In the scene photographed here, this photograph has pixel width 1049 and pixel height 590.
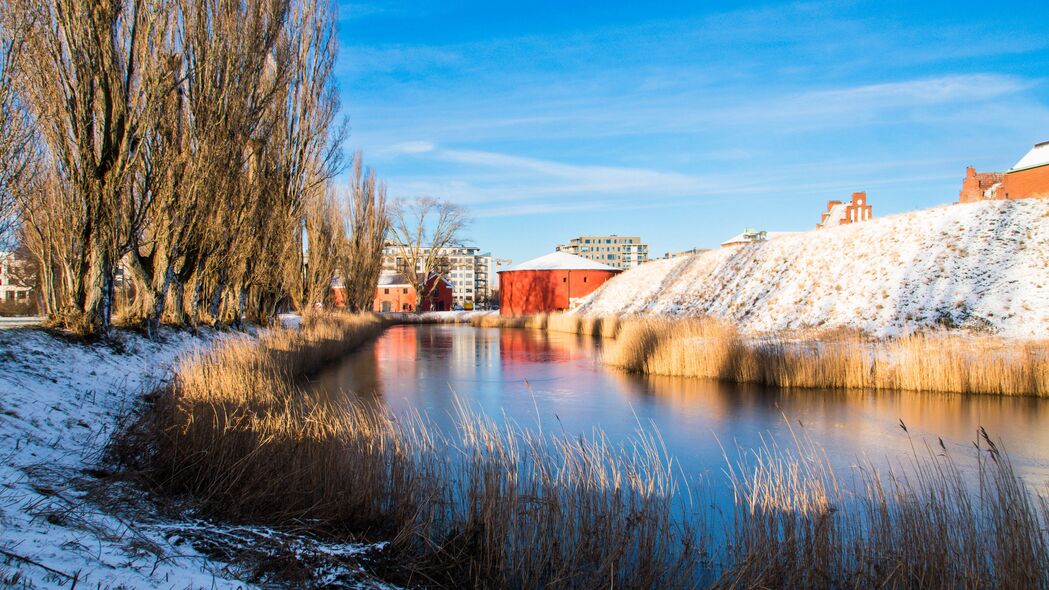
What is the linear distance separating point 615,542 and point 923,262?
18858 mm

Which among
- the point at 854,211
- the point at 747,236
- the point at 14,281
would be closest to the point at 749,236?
the point at 747,236

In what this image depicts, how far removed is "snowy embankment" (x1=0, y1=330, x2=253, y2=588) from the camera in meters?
2.30

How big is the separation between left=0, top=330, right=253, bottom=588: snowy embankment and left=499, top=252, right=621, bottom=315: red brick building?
125 ft

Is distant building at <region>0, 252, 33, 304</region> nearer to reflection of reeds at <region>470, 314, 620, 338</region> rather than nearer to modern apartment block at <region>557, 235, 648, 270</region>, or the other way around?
reflection of reeds at <region>470, 314, 620, 338</region>

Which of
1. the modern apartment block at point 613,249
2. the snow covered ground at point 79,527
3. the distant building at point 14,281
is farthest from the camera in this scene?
the modern apartment block at point 613,249

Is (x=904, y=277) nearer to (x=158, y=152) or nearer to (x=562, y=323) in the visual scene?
(x=562, y=323)

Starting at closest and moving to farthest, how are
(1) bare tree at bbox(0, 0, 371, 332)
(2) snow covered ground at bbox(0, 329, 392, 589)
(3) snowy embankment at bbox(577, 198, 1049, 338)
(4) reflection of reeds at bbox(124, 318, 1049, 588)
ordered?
(2) snow covered ground at bbox(0, 329, 392, 589)
(4) reflection of reeds at bbox(124, 318, 1049, 588)
(1) bare tree at bbox(0, 0, 371, 332)
(3) snowy embankment at bbox(577, 198, 1049, 338)

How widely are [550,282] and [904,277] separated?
27984 mm

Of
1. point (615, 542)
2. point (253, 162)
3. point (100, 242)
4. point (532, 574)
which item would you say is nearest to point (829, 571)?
point (615, 542)

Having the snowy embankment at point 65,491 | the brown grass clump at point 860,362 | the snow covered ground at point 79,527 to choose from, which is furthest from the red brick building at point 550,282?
the snow covered ground at point 79,527

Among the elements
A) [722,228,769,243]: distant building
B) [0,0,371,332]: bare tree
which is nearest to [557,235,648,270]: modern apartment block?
[722,228,769,243]: distant building

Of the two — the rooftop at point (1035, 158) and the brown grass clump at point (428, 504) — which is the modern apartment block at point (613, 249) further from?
the brown grass clump at point (428, 504)

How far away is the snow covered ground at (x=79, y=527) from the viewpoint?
230 centimetres

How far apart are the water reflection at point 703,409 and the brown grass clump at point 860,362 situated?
43 centimetres
